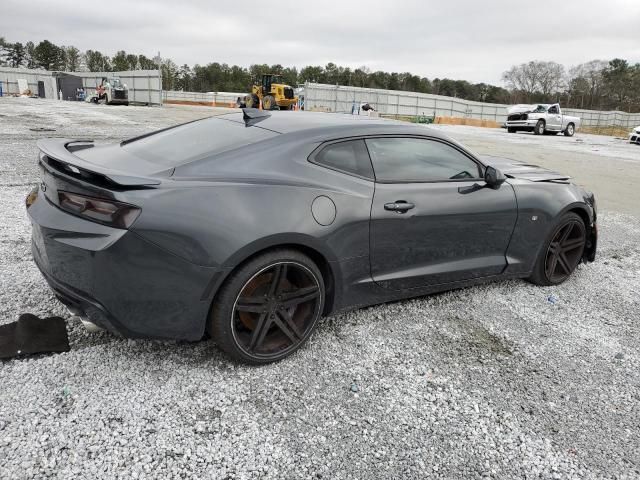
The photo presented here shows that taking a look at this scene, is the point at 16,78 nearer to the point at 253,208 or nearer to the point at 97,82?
the point at 97,82

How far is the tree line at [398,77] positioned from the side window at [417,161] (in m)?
84.2

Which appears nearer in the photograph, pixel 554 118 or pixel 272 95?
pixel 554 118

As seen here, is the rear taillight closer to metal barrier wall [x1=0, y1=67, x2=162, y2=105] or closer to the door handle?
the door handle

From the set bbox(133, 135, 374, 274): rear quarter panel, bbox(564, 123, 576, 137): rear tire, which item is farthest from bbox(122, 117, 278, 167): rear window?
bbox(564, 123, 576, 137): rear tire

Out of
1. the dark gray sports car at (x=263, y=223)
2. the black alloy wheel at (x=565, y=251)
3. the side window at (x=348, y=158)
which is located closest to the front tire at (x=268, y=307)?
the dark gray sports car at (x=263, y=223)

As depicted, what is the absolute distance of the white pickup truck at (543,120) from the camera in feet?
98.5

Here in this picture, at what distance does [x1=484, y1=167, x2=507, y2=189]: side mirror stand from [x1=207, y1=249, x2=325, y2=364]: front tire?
1.62 meters

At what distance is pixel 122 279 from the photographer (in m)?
2.38

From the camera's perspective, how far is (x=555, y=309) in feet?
13.1

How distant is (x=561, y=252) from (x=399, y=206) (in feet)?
6.84

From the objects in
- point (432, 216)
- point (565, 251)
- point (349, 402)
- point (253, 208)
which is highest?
point (253, 208)

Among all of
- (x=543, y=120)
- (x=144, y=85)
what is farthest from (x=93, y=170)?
(x=144, y=85)

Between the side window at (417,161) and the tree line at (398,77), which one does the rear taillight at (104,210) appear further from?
the tree line at (398,77)

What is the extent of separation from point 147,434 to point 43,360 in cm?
90
